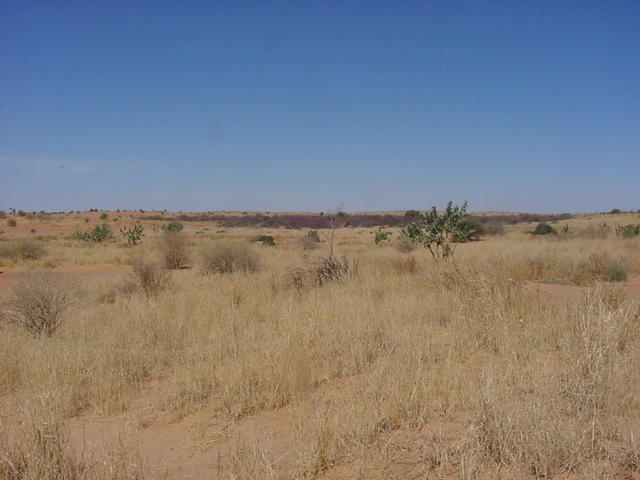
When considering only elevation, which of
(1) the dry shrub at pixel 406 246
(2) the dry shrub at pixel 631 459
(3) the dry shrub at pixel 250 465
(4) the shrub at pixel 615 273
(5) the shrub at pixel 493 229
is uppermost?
(5) the shrub at pixel 493 229

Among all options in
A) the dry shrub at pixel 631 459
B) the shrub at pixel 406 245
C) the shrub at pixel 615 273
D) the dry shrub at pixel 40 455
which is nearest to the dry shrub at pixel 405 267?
the shrub at pixel 615 273

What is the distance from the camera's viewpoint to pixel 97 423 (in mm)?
4641

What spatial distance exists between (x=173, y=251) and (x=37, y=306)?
13796mm

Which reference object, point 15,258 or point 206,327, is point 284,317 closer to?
point 206,327

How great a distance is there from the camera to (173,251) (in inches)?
861

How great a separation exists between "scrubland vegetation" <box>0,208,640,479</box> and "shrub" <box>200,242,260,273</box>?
721cm

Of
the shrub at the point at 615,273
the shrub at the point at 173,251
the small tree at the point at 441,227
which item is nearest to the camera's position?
the shrub at the point at 615,273

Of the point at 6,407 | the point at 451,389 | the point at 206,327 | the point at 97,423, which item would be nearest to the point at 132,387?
the point at 97,423

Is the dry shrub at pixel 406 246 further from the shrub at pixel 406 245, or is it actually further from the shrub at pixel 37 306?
the shrub at pixel 37 306

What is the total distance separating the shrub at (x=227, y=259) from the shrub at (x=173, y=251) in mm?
4335

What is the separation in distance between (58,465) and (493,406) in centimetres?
321

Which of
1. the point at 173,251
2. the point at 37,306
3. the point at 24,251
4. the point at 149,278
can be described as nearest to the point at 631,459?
the point at 37,306

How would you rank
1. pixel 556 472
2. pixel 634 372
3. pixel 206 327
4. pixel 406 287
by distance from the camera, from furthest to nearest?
1. pixel 406 287
2. pixel 206 327
3. pixel 634 372
4. pixel 556 472

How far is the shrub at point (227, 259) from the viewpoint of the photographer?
1719cm
